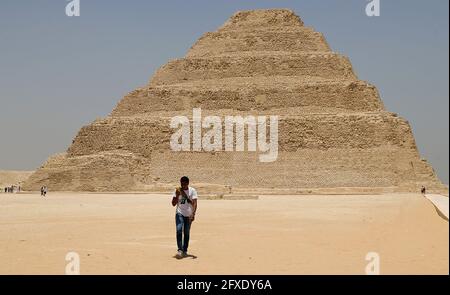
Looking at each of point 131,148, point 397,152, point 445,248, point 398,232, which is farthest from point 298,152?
point 445,248

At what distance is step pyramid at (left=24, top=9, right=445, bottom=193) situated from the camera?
6259 cm

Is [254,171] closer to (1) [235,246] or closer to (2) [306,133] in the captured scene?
(2) [306,133]

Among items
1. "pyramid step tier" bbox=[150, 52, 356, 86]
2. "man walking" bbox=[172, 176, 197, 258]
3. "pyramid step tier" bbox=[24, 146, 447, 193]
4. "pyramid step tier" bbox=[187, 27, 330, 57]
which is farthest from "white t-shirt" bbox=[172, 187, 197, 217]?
"pyramid step tier" bbox=[187, 27, 330, 57]

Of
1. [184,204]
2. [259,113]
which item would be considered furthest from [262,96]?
[184,204]

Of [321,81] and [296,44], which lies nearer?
[321,81]

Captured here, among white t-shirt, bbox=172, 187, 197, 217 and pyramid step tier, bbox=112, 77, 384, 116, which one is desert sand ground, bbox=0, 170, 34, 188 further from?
white t-shirt, bbox=172, 187, 197, 217

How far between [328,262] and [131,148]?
58371 millimetres

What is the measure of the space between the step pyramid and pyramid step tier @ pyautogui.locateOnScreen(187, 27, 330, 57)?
112 millimetres

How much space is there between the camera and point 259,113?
2753 inches

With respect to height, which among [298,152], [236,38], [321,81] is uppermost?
[236,38]

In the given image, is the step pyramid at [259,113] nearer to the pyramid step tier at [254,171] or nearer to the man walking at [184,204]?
the pyramid step tier at [254,171]

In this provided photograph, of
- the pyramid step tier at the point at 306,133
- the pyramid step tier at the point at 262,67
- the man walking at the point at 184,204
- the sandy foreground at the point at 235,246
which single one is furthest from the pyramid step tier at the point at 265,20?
the man walking at the point at 184,204
